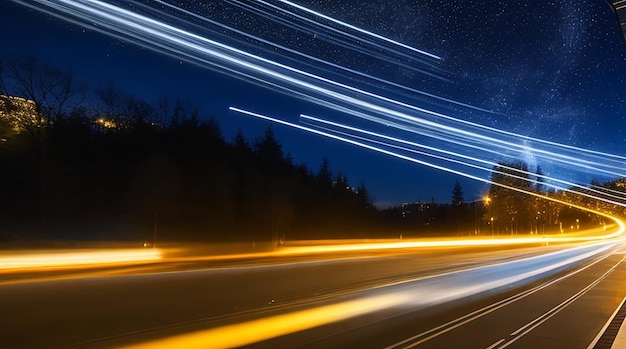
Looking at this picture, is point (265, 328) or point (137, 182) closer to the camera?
point (265, 328)

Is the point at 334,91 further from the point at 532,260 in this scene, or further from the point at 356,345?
the point at 532,260

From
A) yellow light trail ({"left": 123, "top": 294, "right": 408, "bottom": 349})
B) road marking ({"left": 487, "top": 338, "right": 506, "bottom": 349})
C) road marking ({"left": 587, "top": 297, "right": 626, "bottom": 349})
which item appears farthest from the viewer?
road marking ({"left": 587, "top": 297, "right": 626, "bottom": 349})

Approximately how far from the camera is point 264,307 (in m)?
12.1

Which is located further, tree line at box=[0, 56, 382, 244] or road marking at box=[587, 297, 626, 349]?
tree line at box=[0, 56, 382, 244]

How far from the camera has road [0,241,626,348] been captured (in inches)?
347

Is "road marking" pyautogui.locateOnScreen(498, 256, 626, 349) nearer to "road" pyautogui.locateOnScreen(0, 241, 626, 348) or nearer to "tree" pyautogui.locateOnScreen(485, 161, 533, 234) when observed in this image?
"road" pyautogui.locateOnScreen(0, 241, 626, 348)

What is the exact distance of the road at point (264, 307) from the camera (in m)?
8.80

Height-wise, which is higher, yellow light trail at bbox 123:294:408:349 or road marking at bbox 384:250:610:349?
yellow light trail at bbox 123:294:408:349

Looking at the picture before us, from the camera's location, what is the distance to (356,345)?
32.2ft

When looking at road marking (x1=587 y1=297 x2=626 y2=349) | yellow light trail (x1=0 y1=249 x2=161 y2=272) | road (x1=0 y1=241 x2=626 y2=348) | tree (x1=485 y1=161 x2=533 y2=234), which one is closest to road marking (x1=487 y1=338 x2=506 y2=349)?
road (x1=0 y1=241 x2=626 y2=348)

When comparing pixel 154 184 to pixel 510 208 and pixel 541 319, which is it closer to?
pixel 541 319

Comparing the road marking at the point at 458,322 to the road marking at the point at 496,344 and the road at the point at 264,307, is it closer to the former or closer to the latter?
the road at the point at 264,307

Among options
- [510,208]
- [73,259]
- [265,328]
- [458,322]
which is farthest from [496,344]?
[510,208]

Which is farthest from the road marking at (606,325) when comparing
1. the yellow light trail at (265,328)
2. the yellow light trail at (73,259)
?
the yellow light trail at (73,259)
